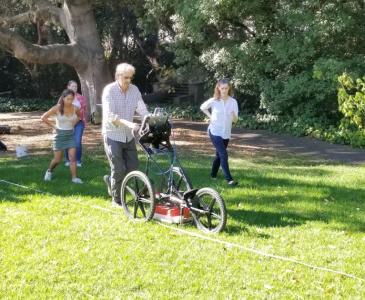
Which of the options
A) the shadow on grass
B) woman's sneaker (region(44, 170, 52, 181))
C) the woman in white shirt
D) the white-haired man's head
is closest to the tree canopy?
the shadow on grass

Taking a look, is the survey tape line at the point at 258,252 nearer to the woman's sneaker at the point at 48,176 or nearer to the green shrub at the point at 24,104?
the woman's sneaker at the point at 48,176

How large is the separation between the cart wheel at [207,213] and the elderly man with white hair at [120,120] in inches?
44.3

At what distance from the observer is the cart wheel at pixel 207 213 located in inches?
228

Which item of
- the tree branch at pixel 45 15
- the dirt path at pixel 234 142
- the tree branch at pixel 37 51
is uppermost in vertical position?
the tree branch at pixel 45 15

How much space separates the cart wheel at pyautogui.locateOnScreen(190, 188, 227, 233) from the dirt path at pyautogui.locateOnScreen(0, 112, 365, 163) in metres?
7.00

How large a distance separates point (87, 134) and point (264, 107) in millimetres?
5608

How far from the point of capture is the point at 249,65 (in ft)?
58.7

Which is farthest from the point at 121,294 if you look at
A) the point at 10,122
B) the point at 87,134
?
the point at 10,122

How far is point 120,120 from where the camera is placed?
6.30 meters

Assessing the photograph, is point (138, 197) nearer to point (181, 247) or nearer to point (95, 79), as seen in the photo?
point (181, 247)

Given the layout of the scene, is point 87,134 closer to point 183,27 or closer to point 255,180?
point 183,27

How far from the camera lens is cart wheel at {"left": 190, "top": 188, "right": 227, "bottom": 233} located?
19.0ft

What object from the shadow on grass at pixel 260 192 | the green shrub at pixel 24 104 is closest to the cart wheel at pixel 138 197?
the shadow on grass at pixel 260 192

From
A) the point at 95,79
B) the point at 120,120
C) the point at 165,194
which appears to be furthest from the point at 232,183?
the point at 95,79
